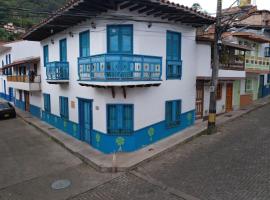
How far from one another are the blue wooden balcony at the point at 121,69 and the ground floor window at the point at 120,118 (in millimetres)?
1411

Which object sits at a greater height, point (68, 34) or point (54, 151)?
point (68, 34)

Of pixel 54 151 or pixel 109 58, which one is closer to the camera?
pixel 109 58

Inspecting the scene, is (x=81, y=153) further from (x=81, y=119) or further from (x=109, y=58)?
(x=109, y=58)

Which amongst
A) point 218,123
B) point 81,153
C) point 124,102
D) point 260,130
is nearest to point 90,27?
point 124,102

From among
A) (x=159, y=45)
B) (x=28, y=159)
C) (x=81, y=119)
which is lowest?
(x=28, y=159)

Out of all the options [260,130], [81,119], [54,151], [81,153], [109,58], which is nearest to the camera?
[109,58]

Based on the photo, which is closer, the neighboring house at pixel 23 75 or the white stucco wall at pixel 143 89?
the white stucco wall at pixel 143 89

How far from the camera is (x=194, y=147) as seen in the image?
11.1m

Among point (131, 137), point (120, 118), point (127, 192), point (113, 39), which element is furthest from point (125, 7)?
point (127, 192)

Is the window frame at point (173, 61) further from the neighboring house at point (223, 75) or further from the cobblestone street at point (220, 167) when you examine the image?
the cobblestone street at point (220, 167)

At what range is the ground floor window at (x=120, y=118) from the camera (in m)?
10.3

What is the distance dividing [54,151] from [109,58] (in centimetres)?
550

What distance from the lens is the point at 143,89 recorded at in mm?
10641

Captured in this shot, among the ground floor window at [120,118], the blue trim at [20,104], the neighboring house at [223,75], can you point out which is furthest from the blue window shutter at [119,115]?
the blue trim at [20,104]
